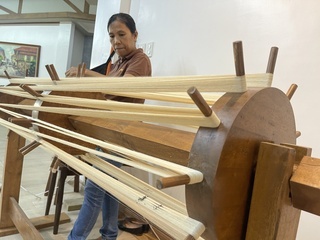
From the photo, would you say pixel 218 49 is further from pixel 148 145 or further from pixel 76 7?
pixel 76 7

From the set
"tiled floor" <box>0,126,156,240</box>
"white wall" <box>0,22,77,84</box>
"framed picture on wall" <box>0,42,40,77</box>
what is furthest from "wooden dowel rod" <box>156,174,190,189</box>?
"framed picture on wall" <box>0,42,40,77</box>

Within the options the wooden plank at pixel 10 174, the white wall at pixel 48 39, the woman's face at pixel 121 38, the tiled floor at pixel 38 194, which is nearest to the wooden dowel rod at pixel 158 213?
the woman's face at pixel 121 38

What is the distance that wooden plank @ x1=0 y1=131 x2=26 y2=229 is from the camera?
1.52 m

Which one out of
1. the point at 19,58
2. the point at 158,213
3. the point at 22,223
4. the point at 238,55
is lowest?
the point at 22,223

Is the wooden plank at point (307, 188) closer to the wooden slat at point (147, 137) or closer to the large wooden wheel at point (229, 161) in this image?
the large wooden wheel at point (229, 161)

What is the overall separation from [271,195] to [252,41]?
1.07 metres

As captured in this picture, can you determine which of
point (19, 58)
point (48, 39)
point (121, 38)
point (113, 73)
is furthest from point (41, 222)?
point (19, 58)

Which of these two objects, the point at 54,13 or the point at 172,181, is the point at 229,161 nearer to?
the point at 172,181

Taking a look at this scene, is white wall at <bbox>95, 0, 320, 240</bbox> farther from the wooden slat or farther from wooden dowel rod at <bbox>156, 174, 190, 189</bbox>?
wooden dowel rod at <bbox>156, 174, 190, 189</bbox>

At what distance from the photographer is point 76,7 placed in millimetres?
5699

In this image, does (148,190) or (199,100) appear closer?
(199,100)

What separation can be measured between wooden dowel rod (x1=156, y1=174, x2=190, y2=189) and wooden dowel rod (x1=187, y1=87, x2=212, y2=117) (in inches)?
3.4

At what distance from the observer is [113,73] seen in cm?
145

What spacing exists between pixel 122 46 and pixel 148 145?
104 centimetres
